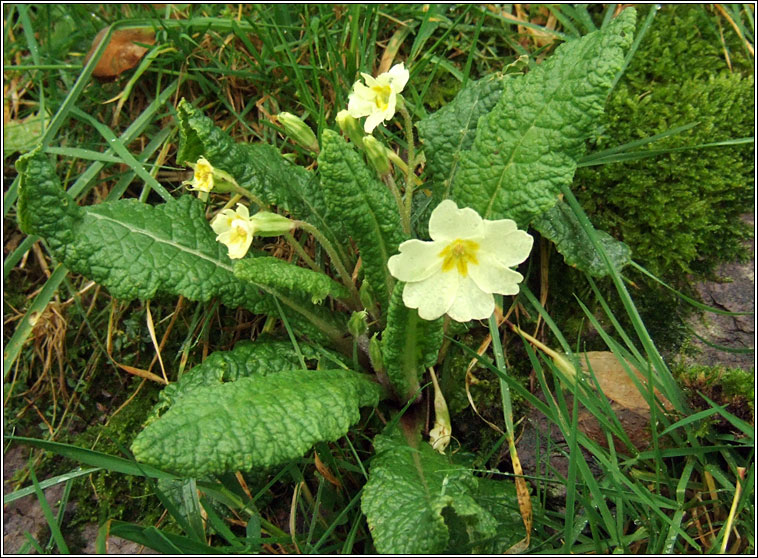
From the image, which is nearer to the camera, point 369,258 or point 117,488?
point 369,258

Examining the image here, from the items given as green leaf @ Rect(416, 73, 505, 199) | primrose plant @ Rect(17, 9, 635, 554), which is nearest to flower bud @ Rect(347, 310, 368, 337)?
primrose plant @ Rect(17, 9, 635, 554)

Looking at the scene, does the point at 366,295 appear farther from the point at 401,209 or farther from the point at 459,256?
the point at 459,256

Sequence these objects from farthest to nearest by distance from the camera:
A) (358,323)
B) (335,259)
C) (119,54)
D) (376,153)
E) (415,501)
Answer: (119,54), (335,259), (358,323), (376,153), (415,501)

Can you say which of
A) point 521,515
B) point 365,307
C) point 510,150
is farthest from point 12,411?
point 510,150

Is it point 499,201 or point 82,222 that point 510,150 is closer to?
point 499,201

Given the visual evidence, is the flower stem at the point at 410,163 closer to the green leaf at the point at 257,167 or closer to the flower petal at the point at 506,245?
the green leaf at the point at 257,167

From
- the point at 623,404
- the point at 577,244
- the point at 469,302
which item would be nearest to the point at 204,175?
the point at 469,302

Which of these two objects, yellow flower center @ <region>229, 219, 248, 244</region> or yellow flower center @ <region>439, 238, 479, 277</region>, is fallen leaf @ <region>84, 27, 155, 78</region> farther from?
yellow flower center @ <region>439, 238, 479, 277</region>
